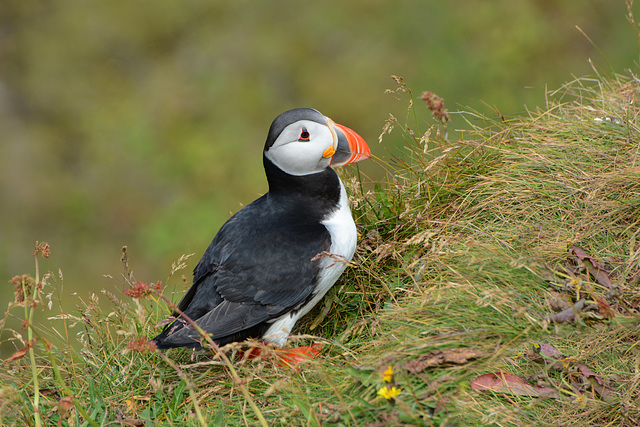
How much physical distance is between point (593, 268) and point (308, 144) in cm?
156

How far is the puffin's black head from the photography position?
11.2 ft

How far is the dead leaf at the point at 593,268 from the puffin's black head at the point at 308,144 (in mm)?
1235

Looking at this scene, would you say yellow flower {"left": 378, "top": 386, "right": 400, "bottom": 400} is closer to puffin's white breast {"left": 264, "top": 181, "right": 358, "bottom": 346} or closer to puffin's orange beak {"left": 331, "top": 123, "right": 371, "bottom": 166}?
puffin's white breast {"left": 264, "top": 181, "right": 358, "bottom": 346}

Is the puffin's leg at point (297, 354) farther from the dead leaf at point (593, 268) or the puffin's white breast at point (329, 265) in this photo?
the dead leaf at point (593, 268)

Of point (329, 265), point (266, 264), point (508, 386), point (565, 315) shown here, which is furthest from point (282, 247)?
point (565, 315)

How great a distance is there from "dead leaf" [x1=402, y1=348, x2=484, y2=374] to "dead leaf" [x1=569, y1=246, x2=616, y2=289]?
0.73m

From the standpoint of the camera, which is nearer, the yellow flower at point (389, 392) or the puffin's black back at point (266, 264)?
the yellow flower at point (389, 392)

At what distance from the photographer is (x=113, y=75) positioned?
839 cm

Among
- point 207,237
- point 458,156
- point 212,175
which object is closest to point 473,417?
point 458,156

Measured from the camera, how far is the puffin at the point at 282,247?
324 centimetres

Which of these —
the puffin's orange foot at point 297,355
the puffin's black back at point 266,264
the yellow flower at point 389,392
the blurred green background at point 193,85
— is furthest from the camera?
the blurred green background at point 193,85

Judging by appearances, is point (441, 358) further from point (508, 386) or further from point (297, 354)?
point (297, 354)

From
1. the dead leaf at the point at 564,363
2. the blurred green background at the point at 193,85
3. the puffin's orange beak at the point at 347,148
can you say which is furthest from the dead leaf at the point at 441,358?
the blurred green background at the point at 193,85

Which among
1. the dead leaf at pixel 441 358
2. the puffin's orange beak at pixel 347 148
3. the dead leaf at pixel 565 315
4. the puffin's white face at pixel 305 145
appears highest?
the puffin's white face at pixel 305 145
